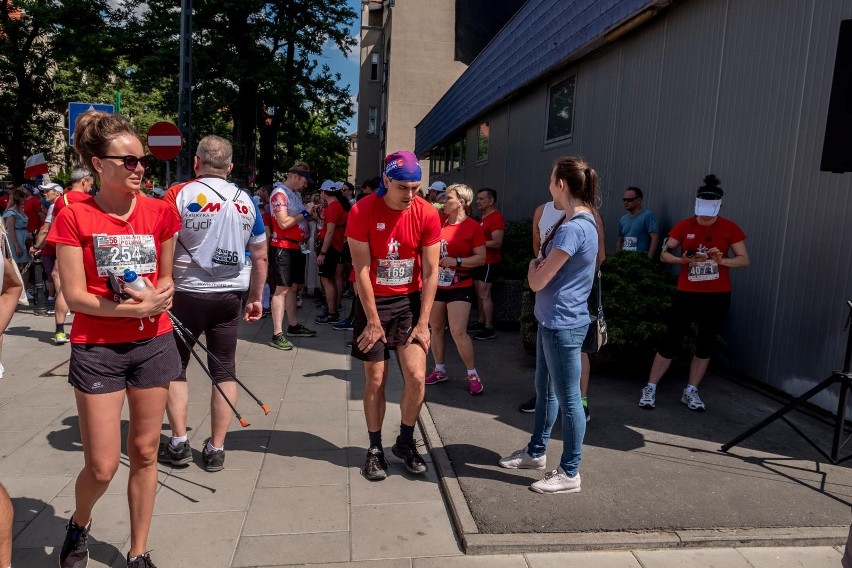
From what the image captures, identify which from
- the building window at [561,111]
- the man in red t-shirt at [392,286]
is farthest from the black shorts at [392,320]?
the building window at [561,111]

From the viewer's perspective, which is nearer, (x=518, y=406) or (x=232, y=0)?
(x=518, y=406)

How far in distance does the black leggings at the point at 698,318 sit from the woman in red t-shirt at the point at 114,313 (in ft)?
13.3

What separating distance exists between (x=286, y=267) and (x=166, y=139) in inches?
153

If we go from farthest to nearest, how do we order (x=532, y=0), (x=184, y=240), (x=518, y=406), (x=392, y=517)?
(x=532, y=0) < (x=518, y=406) < (x=184, y=240) < (x=392, y=517)

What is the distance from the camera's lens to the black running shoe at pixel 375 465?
3930mm

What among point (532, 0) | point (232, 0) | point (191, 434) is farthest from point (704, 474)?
point (232, 0)

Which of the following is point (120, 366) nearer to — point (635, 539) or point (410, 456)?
point (410, 456)

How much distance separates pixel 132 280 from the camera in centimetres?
265

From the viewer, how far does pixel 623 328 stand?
19.4 feet

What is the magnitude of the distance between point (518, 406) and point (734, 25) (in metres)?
4.37

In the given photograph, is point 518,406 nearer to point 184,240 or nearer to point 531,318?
point 531,318

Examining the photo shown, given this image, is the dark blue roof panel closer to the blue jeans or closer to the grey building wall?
the grey building wall

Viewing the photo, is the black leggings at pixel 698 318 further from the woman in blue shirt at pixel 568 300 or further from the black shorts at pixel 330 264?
the black shorts at pixel 330 264

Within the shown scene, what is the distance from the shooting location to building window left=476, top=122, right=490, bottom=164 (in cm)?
1658
